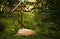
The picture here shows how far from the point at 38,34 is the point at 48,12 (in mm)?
3090

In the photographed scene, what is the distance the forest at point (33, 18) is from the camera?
5.26m

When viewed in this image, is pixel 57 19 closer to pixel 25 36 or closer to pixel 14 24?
pixel 25 36

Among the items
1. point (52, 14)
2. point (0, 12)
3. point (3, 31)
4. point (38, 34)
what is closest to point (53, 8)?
point (52, 14)

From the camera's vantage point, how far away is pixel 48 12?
524cm

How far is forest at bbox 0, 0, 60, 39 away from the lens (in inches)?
207

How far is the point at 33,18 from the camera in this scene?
29.8ft

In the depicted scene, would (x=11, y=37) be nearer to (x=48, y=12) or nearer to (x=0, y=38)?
(x=0, y=38)

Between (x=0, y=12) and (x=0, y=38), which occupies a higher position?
(x=0, y=12)

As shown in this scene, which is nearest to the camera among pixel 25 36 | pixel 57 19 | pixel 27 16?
pixel 57 19

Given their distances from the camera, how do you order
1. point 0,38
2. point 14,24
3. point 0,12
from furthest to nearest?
point 14,24, point 0,38, point 0,12

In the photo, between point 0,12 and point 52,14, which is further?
point 0,12

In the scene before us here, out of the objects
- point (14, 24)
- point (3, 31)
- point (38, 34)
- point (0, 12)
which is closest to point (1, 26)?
point (3, 31)

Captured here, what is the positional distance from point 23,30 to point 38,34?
0.69 meters

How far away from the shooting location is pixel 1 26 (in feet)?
28.1
